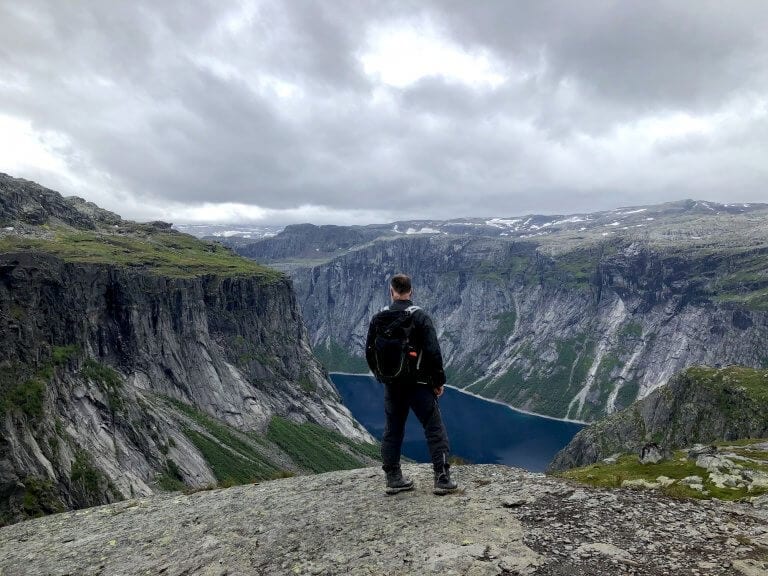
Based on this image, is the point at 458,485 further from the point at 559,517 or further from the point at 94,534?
the point at 94,534

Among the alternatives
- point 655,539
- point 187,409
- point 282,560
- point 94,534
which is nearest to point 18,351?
point 94,534

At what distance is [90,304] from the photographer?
169 meters

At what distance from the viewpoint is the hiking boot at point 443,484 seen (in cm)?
1480

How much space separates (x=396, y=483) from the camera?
15.7 meters

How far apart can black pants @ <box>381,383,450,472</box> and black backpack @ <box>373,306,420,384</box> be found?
0.57 m

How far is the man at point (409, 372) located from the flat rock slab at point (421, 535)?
150 cm

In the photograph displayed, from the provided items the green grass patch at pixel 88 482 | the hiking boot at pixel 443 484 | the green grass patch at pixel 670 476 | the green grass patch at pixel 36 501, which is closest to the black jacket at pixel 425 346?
the hiking boot at pixel 443 484

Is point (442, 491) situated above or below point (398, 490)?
above

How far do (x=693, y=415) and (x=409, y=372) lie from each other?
14363cm

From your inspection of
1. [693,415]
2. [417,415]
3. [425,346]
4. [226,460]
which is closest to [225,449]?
[226,460]

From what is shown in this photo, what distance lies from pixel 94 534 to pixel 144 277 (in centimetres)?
19950

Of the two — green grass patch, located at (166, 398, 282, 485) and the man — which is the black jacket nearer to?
the man

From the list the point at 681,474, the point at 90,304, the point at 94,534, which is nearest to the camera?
the point at 94,534

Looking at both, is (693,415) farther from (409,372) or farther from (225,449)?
(409,372)
